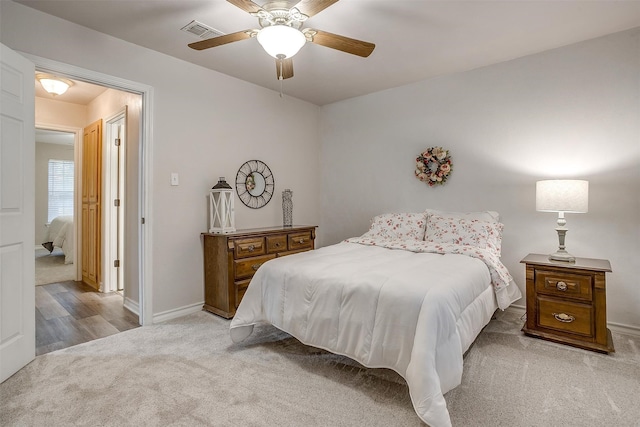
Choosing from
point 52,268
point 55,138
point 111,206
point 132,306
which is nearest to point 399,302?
point 132,306

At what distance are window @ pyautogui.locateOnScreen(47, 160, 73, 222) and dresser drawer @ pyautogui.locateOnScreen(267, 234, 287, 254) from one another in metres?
6.55

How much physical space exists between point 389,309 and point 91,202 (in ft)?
13.7

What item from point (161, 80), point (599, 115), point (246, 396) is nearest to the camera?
point (246, 396)

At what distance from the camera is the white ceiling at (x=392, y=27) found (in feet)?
7.09

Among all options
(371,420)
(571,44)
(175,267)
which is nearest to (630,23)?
(571,44)

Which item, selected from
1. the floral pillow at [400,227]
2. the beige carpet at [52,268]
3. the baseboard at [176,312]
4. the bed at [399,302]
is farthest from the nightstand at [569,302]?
the beige carpet at [52,268]

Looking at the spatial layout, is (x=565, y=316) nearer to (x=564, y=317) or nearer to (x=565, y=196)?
(x=564, y=317)

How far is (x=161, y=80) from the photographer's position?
2.87m

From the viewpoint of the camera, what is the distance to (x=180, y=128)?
118 inches

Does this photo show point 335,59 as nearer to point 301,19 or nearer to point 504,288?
point 301,19

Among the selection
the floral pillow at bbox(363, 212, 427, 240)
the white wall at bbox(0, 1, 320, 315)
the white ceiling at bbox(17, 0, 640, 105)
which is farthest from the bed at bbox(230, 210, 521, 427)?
the white ceiling at bbox(17, 0, 640, 105)

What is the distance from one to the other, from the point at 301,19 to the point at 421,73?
1.90m

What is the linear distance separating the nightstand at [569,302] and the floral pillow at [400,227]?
978mm

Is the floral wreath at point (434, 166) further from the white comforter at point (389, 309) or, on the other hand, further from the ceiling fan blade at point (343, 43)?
the ceiling fan blade at point (343, 43)
